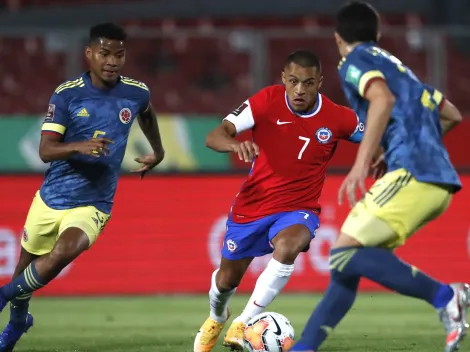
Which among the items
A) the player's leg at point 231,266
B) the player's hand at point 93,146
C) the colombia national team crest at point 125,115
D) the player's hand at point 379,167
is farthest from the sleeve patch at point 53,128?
the player's hand at point 379,167

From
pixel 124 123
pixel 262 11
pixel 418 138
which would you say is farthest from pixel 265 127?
pixel 262 11

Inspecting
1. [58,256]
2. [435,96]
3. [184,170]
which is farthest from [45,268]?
[184,170]

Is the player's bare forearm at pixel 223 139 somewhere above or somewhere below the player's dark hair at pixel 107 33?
below

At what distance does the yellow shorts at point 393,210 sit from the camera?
569 cm

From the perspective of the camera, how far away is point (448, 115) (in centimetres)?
624

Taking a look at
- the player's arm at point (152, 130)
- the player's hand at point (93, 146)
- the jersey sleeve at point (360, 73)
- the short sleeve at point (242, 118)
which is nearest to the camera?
the jersey sleeve at point (360, 73)

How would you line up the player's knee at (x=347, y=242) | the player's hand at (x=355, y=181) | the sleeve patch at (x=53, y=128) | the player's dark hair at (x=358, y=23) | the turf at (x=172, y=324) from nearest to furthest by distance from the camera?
the player's hand at (x=355, y=181)
the player's knee at (x=347, y=242)
the player's dark hair at (x=358, y=23)
the sleeve patch at (x=53, y=128)
the turf at (x=172, y=324)

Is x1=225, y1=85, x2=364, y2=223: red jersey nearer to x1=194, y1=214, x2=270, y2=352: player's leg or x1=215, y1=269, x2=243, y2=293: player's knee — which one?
x1=194, y1=214, x2=270, y2=352: player's leg

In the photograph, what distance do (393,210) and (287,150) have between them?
176 cm

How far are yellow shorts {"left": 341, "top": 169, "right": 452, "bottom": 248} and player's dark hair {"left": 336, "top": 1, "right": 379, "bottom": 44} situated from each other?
77 cm

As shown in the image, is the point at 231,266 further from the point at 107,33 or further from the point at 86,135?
the point at 107,33

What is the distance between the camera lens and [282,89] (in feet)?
24.4

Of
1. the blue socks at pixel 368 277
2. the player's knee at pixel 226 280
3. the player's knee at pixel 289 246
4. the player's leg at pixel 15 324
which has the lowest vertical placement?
the player's leg at pixel 15 324

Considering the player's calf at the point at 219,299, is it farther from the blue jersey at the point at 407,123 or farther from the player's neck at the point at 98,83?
the blue jersey at the point at 407,123
